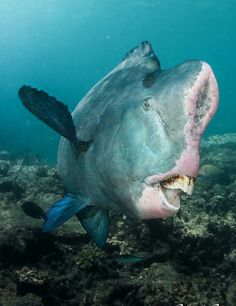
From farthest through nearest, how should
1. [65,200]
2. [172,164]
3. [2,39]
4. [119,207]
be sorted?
[2,39] → [65,200] → [119,207] → [172,164]

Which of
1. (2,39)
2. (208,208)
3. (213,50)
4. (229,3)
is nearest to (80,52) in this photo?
(2,39)

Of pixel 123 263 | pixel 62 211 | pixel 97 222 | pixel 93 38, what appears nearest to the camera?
pixel 62 211

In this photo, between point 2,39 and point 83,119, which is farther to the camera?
point 2,39

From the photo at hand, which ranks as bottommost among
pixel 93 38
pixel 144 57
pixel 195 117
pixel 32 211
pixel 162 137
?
pixel 32 211

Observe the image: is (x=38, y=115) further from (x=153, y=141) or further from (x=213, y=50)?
(x=213, y=50)

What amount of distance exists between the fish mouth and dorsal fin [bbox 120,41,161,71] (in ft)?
3.03

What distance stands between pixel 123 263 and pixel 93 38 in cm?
A: 14109

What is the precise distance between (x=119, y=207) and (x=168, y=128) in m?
0.85

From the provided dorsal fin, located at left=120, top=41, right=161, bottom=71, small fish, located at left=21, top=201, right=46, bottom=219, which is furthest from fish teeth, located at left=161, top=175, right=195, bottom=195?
small fish, located at left=21, top=201, right=46, bottom=219

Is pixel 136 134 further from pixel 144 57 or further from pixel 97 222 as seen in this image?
pixel 97 222

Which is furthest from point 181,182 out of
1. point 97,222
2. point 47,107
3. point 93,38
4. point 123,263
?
point 93,38

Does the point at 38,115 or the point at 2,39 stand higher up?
the point at 2,39

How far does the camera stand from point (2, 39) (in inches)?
6014

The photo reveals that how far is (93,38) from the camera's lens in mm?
138000
